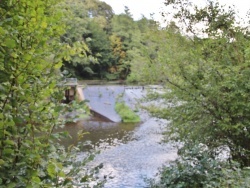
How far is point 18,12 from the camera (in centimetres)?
117

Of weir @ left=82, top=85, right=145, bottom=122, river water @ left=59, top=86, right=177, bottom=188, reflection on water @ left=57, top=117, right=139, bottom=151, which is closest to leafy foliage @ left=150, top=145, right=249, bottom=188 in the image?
river water @ left=59, top=86, right=177, bottom=188

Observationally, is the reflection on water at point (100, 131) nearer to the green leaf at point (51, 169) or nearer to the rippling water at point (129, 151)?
the rippling water at point (129, 151)

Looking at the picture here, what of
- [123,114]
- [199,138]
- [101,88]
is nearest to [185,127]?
[199,138]

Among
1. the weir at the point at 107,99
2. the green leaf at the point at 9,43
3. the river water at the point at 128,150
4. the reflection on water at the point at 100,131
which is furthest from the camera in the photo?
the weir at the point at 107,99

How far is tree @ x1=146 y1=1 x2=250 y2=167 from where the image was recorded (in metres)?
4.76

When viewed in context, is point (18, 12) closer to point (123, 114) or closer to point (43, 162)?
point (43, 162)

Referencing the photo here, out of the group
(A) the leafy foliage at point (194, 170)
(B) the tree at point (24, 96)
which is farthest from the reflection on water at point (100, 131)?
(B) the tree at point (24, 96)

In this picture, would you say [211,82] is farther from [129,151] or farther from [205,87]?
[129,151]

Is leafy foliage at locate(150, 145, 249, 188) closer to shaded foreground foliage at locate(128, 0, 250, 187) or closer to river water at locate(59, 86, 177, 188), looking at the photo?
shaded foreground foliage at locate(128, 0, 250, 187)

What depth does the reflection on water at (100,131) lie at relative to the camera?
1101 cm

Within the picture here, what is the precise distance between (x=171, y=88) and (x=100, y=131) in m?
8.38

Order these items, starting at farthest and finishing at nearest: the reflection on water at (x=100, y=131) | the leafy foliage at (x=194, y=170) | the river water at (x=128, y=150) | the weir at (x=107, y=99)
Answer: the weir at (x=107, y=99), the reflection on water at (x=100, y=131), the river water at (x=128, y=150), the leafy foliage at (x=194, y=170)

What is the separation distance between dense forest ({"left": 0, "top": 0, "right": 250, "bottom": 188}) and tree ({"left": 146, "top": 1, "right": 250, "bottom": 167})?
0.02 meters

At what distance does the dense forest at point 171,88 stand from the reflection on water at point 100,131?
16.0 ft
